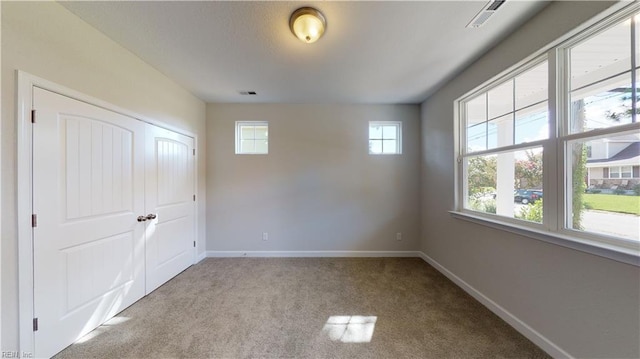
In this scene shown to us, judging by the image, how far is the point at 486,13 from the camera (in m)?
1.69

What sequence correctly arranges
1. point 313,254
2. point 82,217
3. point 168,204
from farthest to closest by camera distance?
point 313,254
point 168,204
point 82,217

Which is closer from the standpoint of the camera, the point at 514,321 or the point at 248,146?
the point at 514,321

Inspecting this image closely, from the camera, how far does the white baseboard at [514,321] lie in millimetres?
1613

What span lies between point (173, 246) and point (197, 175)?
3.53ft

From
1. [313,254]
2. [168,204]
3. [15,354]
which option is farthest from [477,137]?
[15,354]

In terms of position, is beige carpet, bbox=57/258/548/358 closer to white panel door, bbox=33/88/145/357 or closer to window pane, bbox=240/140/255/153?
white panel door, bbox=33/88/145/357

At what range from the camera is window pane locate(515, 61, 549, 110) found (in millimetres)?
1816

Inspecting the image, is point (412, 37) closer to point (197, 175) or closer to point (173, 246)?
point (197, 175)

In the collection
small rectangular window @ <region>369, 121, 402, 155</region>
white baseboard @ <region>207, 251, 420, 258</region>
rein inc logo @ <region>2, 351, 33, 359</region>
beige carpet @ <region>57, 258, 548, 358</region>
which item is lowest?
beige carpet @ <region>57, 258, 548, 358</region>

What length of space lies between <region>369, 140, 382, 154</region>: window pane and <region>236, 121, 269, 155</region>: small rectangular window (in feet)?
5.75

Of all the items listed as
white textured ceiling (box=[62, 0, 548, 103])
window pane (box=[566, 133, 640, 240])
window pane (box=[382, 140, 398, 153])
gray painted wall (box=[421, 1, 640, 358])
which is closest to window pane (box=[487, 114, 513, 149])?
gray painted wall (box=[421, 1, 640, 358])

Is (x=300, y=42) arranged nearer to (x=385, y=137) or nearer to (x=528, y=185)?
(x=385, y=137)

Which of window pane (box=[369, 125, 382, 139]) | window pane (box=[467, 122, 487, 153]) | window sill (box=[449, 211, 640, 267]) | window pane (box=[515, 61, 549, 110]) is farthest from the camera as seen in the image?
window pane (box=[369, 125, 382, 139])

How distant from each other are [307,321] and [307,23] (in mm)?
2489
